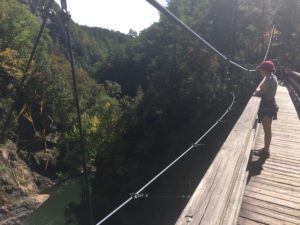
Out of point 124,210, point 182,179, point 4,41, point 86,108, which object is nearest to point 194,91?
point 182,179

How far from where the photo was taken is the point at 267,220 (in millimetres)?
3631

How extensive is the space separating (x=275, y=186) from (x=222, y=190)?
2226 mm

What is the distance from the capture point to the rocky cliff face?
21.1 meters

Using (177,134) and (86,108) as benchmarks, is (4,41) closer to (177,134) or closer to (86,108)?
(86,108)

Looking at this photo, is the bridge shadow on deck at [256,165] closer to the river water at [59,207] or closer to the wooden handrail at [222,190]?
the wooden handrail at [222,190]

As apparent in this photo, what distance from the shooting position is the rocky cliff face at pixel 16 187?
21141 mm

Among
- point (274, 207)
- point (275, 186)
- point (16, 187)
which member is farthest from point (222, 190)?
point (16, 187)

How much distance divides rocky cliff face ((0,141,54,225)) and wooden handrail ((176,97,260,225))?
63.6 feet

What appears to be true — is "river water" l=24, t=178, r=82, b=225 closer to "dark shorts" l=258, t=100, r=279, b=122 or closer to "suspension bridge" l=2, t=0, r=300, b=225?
"suspension bridge" l=2, t=0, r=300, b=225

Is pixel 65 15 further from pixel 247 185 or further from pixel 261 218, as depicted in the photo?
pixel 247 185

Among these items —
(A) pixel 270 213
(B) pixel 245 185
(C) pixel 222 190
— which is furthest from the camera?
(B) pixel 245 185

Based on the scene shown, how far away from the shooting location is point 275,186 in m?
4.59

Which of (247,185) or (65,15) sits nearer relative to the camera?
(65,15)

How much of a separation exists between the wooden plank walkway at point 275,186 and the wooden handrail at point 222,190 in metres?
0.68
